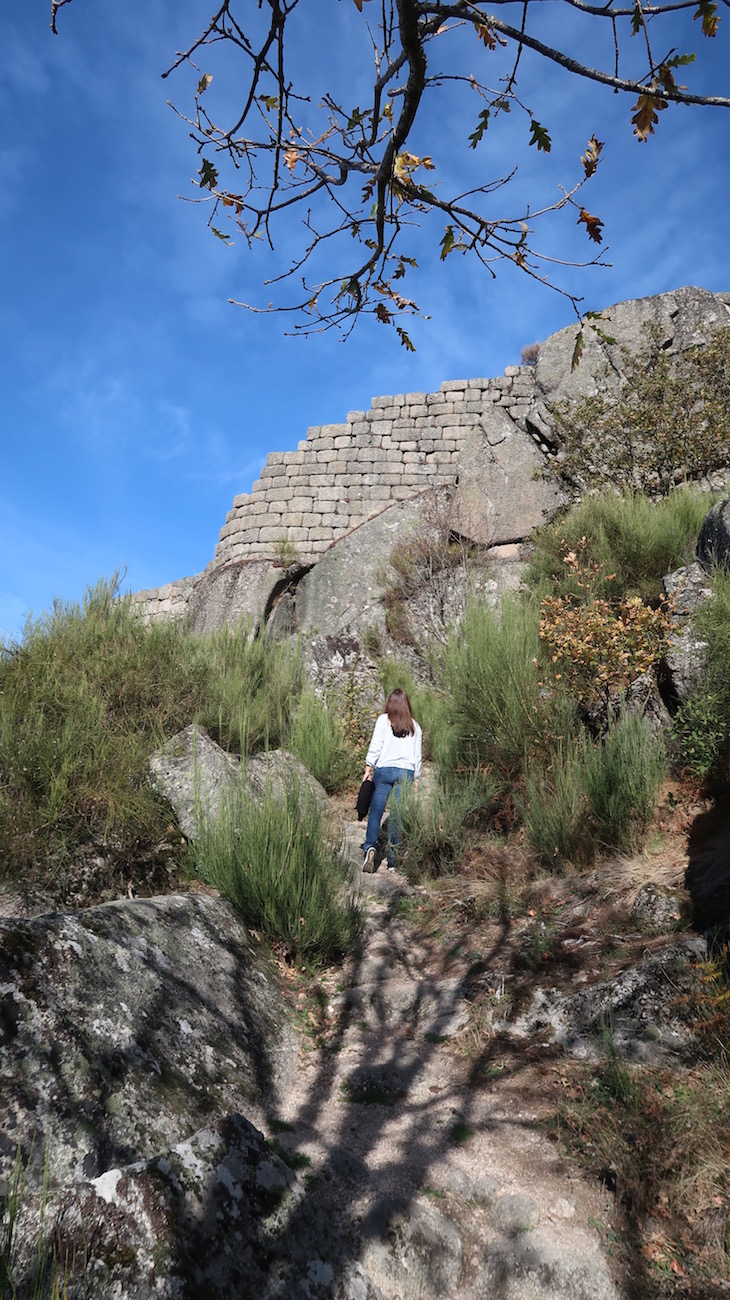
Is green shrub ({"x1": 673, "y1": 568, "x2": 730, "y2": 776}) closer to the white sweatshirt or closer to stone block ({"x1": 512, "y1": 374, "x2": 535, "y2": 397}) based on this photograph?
the white sweatshirt

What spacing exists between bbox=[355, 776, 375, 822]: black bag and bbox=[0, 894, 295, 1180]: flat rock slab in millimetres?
3081

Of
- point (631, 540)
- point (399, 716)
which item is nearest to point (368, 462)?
point (631, 540)

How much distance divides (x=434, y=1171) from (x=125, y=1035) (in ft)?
3.76

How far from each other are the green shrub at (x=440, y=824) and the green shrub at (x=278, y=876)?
130 centimetres

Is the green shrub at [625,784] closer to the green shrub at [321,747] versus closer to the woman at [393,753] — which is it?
the woman at [393,753]

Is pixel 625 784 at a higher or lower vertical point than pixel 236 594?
lower

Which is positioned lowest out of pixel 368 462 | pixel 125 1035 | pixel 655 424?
pixel 125 1035

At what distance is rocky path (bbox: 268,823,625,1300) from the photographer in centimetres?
211

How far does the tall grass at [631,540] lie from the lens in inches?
292

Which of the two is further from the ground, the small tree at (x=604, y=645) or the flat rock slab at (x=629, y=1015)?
the small tree at (x=604, y=645)

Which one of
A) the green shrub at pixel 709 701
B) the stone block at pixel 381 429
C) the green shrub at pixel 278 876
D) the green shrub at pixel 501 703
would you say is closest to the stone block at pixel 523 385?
the stone block at pixel 381 429

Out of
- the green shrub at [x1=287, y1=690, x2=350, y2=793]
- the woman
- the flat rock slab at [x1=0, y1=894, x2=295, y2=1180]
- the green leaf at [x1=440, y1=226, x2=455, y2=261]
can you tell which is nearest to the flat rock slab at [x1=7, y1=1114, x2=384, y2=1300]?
the flat rock slab at [x1=0, y1=894, x2=295, y2=1180]

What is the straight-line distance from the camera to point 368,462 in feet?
43.5

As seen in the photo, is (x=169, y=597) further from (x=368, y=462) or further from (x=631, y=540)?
(x=631, y=540)
